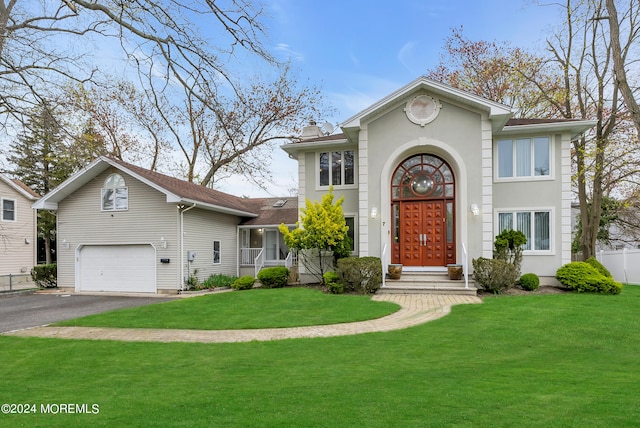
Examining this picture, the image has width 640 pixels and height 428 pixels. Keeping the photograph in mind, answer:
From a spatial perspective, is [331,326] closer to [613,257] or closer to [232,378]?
[232,378]

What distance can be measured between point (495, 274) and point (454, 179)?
12.0 ft

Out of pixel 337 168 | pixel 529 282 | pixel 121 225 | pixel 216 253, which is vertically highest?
pixel 337 168

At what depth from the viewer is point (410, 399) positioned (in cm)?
400

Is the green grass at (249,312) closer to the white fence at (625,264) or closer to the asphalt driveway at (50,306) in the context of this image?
the asphalt driveway at (50,306)

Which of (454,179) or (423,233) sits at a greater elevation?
(454,179)

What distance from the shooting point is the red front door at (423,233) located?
13906 mm

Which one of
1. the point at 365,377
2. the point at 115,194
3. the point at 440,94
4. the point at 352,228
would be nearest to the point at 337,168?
the point at 352,228

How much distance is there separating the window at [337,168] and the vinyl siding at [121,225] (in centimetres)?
613

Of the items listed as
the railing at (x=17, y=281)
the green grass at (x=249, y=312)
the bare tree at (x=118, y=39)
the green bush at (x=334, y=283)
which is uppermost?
the bare tree at (x=118, y=39)

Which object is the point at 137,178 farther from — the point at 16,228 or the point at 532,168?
the point at 532,168

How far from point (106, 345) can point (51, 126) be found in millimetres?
3938

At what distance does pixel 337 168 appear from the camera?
1568 cm

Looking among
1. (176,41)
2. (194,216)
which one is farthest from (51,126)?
(194,216)

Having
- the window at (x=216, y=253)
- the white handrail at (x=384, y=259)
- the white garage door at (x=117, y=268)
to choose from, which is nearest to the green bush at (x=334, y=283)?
the white handrail at (x=384, y=259)
